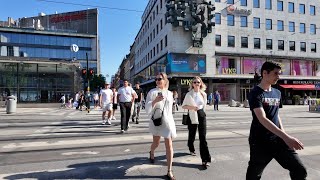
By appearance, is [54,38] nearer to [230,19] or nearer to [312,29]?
[230,19]

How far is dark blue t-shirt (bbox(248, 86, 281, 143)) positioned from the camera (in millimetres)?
3391

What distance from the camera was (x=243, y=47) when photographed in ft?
143

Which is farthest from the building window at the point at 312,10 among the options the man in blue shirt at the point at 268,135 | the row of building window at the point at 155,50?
the man in blue shirt at the point at 268,135

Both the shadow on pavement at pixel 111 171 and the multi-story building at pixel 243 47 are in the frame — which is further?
the multi-story building at pixel 243 47

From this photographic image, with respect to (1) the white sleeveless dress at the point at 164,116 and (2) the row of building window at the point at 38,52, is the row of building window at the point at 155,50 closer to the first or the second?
(2) the row of building window at the point at 38,52

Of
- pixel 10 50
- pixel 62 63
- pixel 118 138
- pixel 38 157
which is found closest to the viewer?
pixel 38 157

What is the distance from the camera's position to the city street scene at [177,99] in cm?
510

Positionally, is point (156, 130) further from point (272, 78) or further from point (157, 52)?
point (157, 52)

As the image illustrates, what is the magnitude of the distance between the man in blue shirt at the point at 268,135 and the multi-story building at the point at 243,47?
117ft

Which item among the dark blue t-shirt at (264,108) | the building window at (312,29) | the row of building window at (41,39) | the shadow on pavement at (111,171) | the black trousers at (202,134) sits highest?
the row of building window at (41,39)

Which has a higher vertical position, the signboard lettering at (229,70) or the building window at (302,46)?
the building window at (302,46)

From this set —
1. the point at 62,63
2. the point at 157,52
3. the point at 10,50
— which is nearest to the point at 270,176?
the point at 62,63

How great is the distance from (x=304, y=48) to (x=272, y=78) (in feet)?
159

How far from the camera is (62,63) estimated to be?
3409 centimetres
